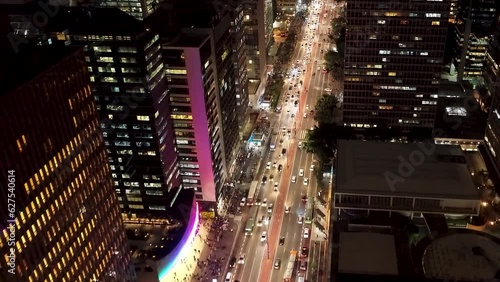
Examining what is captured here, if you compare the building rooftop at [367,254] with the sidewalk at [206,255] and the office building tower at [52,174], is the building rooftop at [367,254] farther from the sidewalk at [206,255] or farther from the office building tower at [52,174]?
the office building tower at [52,174]

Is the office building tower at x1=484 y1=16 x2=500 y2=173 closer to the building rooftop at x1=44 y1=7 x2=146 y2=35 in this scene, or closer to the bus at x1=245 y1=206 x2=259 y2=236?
the bus at x1=245 y1=206 x2=259 y2=236

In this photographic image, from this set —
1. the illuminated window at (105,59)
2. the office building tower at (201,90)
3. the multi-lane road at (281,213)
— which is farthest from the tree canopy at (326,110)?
the illuminated window at (105,59)

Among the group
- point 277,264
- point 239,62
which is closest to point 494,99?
point 239,62

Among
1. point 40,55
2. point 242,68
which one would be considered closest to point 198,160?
point 242,68

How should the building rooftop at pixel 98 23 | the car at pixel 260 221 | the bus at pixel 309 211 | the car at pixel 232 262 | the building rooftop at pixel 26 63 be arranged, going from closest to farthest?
the building rooftop at pixel 26 63, the building rooftop at pixel 98 23, the car at pixel 232 262, the bus at pixel 309 211, the car at pixel 260 221

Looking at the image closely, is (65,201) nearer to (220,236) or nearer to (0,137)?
(0,137)

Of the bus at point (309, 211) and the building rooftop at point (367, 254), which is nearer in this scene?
the building rooftop at point (367, 254)
